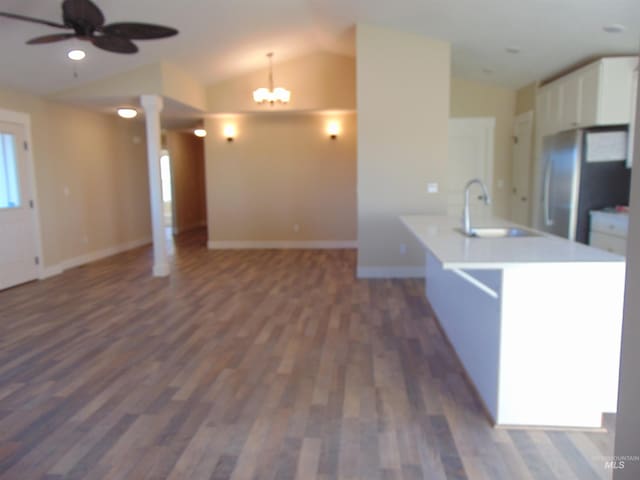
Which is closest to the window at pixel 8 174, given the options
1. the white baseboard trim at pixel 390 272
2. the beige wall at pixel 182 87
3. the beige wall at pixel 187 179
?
the beige wall at pixel 182 87

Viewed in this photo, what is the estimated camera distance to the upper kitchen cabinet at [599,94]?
4.46 m

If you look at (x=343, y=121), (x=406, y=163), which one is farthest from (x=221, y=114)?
(x=406, y=163)

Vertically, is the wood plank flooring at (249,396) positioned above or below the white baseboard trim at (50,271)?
below

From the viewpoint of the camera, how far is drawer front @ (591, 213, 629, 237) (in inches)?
171

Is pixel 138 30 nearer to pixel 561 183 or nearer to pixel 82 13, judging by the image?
pixel 82 13

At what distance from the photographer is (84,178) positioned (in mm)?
7168

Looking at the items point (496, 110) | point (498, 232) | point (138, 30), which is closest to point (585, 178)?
point (498, 232)

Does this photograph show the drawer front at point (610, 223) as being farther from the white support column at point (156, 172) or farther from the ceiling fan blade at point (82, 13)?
the white support column at point (156, 172)

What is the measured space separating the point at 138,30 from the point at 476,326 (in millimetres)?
3108

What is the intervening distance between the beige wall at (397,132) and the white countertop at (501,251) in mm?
2435

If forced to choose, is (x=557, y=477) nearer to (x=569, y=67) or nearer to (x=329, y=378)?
(x=329, y=378)

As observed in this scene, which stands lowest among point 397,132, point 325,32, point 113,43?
point 397,132

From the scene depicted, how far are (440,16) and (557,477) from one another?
4.37 m

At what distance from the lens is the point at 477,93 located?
265 inches
